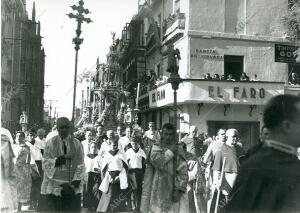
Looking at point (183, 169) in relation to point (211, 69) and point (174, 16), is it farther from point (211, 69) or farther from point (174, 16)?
point (174, 16)

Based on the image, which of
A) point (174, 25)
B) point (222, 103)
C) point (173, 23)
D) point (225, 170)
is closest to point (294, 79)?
point (222, 103)

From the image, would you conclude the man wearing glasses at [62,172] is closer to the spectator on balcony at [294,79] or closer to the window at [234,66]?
the window at [234,66]

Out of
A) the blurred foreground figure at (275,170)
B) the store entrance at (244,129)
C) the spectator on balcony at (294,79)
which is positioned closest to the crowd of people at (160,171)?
the blurred foreground figure at (275,170)

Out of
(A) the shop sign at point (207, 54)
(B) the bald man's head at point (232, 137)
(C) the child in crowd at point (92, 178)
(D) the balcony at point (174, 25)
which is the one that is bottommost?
(C) the child in crowd at point (92, 178)

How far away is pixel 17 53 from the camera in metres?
36.6

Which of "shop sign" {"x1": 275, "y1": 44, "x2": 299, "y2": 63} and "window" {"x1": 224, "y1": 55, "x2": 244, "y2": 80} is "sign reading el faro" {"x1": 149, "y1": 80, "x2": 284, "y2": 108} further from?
"window" {"x1": 224, "y1": 55, "x2": 244, "y2": 80}

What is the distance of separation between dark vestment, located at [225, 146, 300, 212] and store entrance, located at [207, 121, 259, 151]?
16.6 meters

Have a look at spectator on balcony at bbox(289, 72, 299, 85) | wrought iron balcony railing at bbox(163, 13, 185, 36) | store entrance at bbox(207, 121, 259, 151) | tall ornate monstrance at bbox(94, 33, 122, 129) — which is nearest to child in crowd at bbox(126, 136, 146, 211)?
store entrance at bbox(207, 121, 259, 151)

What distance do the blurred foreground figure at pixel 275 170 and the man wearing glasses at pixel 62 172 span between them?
3881 millimetres

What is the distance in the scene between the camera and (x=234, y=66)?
2070 cm

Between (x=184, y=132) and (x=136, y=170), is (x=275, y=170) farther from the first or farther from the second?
(x=184, y=132)

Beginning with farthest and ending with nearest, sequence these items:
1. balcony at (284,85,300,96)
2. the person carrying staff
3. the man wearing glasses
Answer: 1. balcony at (284,85,300,96)
2. the person carrying staff
3. the man wearing glasses

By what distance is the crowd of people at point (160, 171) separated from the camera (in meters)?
2.77

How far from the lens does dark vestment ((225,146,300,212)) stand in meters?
2.70
